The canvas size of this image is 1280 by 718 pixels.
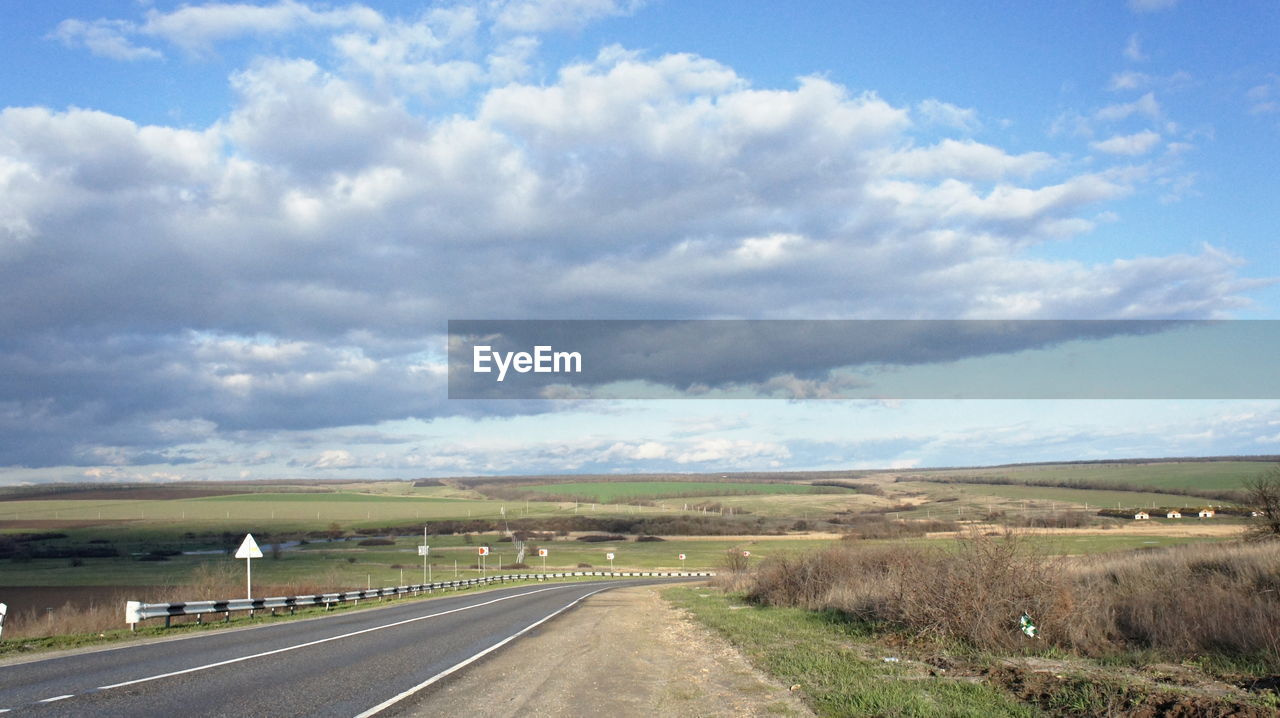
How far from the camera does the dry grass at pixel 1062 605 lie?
14.4 metres

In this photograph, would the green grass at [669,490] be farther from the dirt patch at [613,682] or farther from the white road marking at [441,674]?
the dirt patch at [613,682]

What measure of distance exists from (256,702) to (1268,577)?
69.6 ft

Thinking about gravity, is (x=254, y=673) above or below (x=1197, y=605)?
above

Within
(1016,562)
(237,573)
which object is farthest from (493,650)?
(237,573)

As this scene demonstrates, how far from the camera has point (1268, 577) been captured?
1916 centimetres

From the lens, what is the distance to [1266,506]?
103 feet

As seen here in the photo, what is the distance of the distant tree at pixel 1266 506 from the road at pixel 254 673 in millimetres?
27949

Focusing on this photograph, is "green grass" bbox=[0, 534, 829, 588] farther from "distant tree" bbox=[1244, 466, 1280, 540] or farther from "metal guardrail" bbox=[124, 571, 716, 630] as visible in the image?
"distant tree" bbox=[1244, 466, 1280, 540]

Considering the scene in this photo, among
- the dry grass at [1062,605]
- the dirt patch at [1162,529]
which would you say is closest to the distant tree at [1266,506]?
the dry grass at [1062,605]

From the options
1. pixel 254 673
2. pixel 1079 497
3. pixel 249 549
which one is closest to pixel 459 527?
pixel 1079 497

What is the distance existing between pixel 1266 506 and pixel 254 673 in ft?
114

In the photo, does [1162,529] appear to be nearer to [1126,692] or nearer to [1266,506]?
[1266,506]

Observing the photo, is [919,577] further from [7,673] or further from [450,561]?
[450,561]

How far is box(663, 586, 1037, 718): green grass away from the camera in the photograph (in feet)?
33.6
